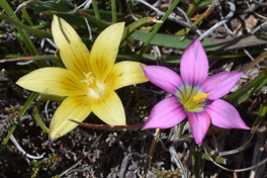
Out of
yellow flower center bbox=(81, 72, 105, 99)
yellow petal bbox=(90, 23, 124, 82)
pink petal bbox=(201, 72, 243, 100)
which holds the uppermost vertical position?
yellow petal bbox=(90, 23, 124, 82)

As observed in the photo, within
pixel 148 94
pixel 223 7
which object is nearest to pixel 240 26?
pixel 223 7

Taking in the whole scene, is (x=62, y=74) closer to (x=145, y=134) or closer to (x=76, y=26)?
(x=76, y=26)

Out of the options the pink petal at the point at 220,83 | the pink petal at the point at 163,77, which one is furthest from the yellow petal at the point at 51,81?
the pink petal at the point at 220,83

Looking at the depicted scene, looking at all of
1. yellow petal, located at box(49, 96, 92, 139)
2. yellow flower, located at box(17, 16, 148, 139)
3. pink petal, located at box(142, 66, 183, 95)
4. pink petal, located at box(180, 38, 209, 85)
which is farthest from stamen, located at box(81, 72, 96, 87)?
pink petal, located at box(180, 38, 209, 85)

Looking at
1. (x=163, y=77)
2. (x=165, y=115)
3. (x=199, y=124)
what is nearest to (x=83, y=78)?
(x=163, y=77)

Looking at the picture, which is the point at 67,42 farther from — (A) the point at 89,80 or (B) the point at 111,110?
(B) the point at 111,110

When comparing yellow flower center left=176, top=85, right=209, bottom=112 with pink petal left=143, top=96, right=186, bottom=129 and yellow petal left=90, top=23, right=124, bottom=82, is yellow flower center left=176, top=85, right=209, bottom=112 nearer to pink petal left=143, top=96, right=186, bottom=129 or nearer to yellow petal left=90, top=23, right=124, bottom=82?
pink petal left=143, top=96, right=186, bottom=129
